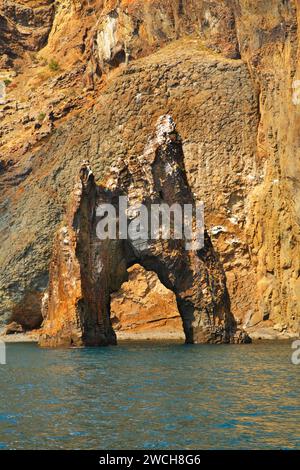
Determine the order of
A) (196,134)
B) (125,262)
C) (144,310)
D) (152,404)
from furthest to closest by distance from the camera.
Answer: (196,134) < (144,310) < (125,262) < (152,404)

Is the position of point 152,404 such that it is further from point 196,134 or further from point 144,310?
point 196,134

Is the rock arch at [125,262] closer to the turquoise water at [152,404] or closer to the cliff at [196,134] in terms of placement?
the turquoise water at [152,404]

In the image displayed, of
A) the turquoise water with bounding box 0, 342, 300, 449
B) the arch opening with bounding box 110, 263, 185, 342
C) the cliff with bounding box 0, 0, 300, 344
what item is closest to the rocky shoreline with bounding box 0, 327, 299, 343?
the arch opening with bounding box 110, 263, 185, 342

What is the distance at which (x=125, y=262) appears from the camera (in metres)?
65.2

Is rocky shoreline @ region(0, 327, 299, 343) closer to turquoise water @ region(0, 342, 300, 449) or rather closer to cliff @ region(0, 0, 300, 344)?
cliff @ region(0, 0, 300, 344)

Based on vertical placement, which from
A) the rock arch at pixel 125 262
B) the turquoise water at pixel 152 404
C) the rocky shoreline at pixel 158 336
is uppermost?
the rock arch at pixel 125 262

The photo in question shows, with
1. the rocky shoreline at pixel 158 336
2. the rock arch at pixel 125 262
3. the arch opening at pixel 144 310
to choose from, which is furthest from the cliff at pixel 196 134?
the rock arch at pixel 125 262

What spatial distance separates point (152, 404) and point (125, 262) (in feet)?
125

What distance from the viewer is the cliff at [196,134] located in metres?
81.1

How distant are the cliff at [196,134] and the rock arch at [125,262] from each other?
16.6 metres

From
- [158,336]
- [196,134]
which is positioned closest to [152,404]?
[158,336]

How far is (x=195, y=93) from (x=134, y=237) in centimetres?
3389

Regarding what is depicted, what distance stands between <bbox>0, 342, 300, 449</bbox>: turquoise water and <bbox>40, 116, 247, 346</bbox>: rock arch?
1460 cm
